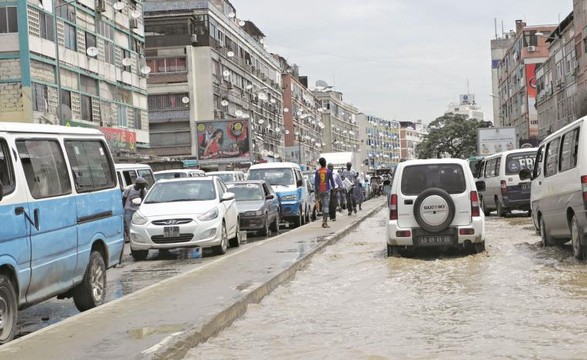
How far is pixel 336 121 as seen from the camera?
146 metres

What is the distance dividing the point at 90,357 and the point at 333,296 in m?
4.42

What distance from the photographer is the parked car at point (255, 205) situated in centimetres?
2080

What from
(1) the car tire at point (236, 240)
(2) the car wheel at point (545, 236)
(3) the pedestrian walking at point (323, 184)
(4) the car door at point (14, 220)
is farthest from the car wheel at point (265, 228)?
(4) the car door at point (14, 220)

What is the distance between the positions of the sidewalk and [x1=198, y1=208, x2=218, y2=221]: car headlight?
2290mm

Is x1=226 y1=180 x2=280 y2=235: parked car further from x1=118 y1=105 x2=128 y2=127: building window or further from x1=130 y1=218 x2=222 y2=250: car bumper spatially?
x1=118 y1=105 x2=128 y2=127: building window

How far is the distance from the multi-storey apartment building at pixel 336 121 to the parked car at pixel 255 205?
107m

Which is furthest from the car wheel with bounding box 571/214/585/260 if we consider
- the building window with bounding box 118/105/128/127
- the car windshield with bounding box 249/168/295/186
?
the building window with bounding box 118/105/128/127

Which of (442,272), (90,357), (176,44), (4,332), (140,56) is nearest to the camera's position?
(90,357)

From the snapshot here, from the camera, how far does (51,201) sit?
7777 mm

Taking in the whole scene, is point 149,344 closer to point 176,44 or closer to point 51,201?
point 51,201

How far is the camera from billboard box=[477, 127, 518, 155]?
2063 inches

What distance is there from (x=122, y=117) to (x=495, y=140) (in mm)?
24756

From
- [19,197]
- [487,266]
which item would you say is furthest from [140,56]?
[19,197]

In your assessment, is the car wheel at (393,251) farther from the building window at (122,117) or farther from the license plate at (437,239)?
the building window at (122,117)
